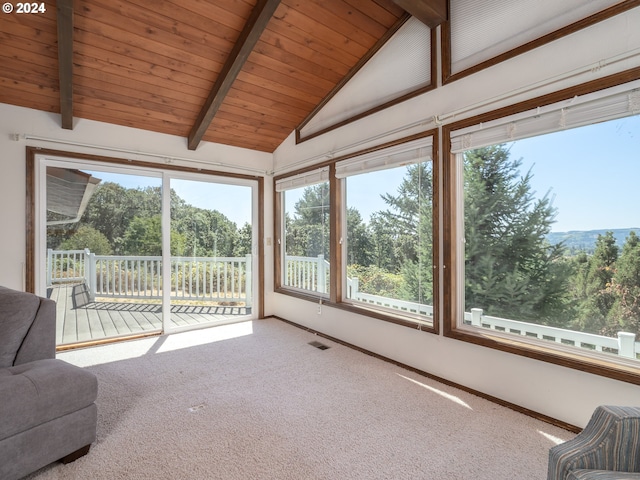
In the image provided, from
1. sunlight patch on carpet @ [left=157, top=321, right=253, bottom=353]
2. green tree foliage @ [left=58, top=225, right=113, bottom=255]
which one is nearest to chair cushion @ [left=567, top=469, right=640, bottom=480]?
sunlight patch on carpet @ [left=157, top=321, right=253, bottom=353]

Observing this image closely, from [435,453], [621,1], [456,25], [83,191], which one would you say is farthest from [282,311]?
[621,1]

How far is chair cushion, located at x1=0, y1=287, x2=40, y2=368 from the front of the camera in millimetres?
1738

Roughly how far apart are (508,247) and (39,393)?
9.45 ft

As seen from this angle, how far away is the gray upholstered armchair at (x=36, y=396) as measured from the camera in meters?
1.46

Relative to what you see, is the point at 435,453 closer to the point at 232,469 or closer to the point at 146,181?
the point at 232,469

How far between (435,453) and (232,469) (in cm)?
107

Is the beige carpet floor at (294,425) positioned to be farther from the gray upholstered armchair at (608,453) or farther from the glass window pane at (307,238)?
the glass window pane at (307,238)

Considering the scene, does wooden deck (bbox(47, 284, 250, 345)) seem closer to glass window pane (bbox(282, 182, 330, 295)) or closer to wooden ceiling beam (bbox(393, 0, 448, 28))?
glass window pane (bbox(282, 182, 330, 295))

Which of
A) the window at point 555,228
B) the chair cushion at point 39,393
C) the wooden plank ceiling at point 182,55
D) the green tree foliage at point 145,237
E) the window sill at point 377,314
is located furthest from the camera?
the green tree foliage at point 145,237

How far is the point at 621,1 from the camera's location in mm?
1749

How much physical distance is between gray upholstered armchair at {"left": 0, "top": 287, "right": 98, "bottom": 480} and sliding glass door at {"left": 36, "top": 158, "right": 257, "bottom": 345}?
5.14 ft

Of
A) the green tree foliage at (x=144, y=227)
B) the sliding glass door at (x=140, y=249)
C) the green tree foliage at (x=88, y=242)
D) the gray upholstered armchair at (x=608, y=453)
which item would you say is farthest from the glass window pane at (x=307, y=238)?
the gray upholstered armchair at (x=608, y=453)

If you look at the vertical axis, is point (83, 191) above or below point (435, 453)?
above

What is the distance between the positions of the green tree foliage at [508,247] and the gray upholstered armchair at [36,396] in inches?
102
